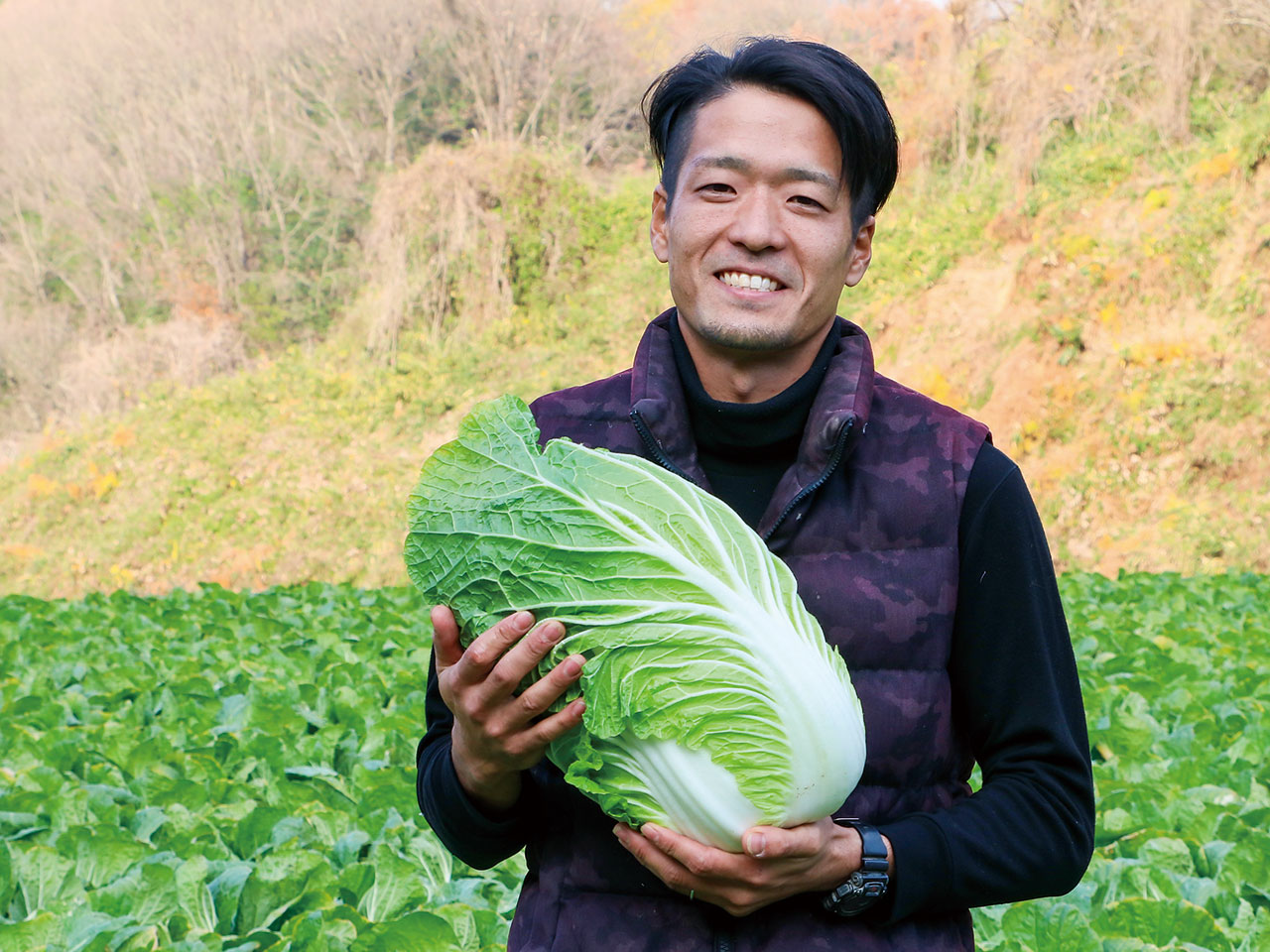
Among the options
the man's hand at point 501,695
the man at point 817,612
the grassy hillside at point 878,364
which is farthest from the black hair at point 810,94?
the grassy hillside at point 878,364

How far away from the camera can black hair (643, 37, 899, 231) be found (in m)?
1.91

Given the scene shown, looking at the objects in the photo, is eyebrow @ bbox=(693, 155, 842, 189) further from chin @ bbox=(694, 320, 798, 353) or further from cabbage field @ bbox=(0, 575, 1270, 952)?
cabbage field @ bbox=(0, 575, 1270, 952)

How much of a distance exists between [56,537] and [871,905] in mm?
25551

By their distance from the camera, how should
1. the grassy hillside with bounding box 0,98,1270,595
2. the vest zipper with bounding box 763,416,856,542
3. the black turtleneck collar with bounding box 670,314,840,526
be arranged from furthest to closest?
the grassy hillside with bounding box 0,98,1270,595
the black turtleneck collar with bounding box 670,314,840,526
the vest zipper with bounding box 763,416,856,542

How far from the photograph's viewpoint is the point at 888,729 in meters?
1.81

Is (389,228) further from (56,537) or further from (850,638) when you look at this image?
(850,638)

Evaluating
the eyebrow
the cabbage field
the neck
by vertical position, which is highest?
the eyebrow

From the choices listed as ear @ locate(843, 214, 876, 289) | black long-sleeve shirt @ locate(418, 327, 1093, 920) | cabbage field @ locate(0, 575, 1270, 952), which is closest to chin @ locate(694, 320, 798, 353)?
ear @ locate(843, 214, 876, 289)

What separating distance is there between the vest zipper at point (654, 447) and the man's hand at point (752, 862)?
1.98 ft

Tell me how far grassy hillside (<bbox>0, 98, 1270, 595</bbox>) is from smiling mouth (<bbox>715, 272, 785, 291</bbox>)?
12843 mm

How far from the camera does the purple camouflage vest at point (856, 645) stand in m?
1.79

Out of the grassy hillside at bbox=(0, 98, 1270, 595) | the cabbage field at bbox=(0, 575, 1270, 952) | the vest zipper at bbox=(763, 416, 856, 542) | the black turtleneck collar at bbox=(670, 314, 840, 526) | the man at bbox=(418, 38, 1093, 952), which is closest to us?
the man at bbox=(418, 38, 1093, 952)

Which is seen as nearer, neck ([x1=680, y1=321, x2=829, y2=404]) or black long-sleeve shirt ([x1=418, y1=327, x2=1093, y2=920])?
black long-sleeve shirt ([x1=418, y1=327, x2=1093, y2=920])

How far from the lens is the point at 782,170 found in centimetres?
192
